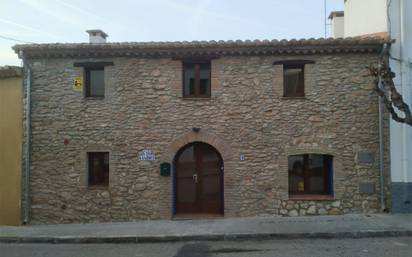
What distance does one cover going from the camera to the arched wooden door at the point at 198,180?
1162cm

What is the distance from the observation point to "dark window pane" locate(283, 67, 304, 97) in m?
11.5

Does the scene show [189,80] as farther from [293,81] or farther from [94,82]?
[293,81]

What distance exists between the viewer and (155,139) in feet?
37.2

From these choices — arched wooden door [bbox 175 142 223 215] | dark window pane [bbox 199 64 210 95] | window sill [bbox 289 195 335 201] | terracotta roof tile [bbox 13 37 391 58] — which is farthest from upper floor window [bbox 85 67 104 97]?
window sill [bbox 289 195 335 201]

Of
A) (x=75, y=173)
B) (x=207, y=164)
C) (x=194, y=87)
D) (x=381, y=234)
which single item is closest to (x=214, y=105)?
(x=194, y=87)

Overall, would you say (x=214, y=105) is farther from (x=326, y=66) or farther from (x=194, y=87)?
(x=326, y=66)

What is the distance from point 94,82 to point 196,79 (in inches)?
129

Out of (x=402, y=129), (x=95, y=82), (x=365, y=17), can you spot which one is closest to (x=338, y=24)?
(x=365, y=17)

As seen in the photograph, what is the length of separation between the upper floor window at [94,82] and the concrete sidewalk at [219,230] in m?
4.08

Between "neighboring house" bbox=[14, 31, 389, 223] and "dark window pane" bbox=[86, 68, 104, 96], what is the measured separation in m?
0.23

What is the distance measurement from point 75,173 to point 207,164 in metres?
4.11

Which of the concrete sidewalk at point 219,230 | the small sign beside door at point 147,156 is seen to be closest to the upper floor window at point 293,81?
the concrete sidewalk at point 219,230

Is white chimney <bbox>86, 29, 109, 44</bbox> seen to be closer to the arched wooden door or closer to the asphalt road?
the arched wooden door

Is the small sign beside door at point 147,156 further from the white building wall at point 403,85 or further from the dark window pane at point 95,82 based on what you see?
the white building wall at point 403,85
